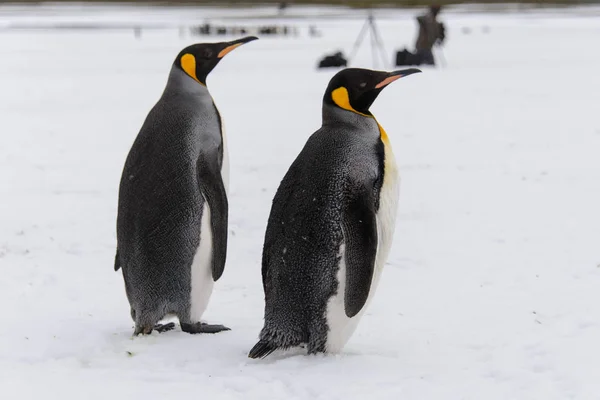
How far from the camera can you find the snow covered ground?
277 cm

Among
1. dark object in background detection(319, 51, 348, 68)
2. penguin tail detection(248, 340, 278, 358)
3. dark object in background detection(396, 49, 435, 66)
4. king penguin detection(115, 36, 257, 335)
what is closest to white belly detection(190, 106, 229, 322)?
king penguin detection(115, 36, 257, 335)

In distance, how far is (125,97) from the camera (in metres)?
12.3

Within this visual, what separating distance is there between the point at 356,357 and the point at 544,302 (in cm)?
124

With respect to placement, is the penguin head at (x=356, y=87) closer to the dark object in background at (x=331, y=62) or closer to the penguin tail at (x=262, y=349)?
the penguin tail at (x=262, y=349)

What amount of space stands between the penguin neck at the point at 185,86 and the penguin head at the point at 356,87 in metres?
0.55

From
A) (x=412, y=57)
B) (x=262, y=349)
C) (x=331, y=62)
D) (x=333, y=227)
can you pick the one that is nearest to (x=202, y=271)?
(x=262, y=349)

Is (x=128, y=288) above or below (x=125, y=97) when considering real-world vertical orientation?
above

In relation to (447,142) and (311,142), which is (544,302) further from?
(447,142)

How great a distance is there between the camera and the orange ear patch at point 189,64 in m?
3.30

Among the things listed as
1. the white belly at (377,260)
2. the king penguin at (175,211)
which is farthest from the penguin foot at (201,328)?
the white belly at (377,260)

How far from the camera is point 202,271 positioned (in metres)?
3.18

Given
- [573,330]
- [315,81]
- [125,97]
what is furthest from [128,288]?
[315,81]

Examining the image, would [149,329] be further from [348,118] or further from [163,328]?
[348,118]

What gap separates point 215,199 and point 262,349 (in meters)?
0.57
